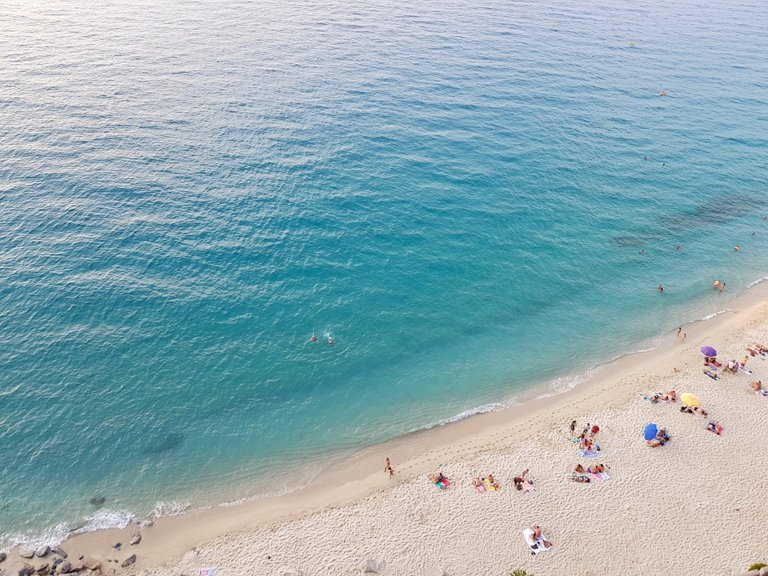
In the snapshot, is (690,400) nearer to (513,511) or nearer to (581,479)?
(581,479)

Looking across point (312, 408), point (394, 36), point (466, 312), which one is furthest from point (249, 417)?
point (394, 36)

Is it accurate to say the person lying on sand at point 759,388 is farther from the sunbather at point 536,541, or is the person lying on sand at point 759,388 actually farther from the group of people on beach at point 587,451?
the sunbather at point 536,541

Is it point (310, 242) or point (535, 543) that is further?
point (310, 242)

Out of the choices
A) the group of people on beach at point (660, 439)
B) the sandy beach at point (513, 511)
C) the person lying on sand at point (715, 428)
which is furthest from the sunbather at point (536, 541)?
the person lying on sand at point (715, 428)

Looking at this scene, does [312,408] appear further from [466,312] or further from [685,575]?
[685,575]

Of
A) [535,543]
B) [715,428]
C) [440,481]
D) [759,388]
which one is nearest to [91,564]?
[440,481]

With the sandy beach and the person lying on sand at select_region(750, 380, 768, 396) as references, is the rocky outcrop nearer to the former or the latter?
the sandy beach
